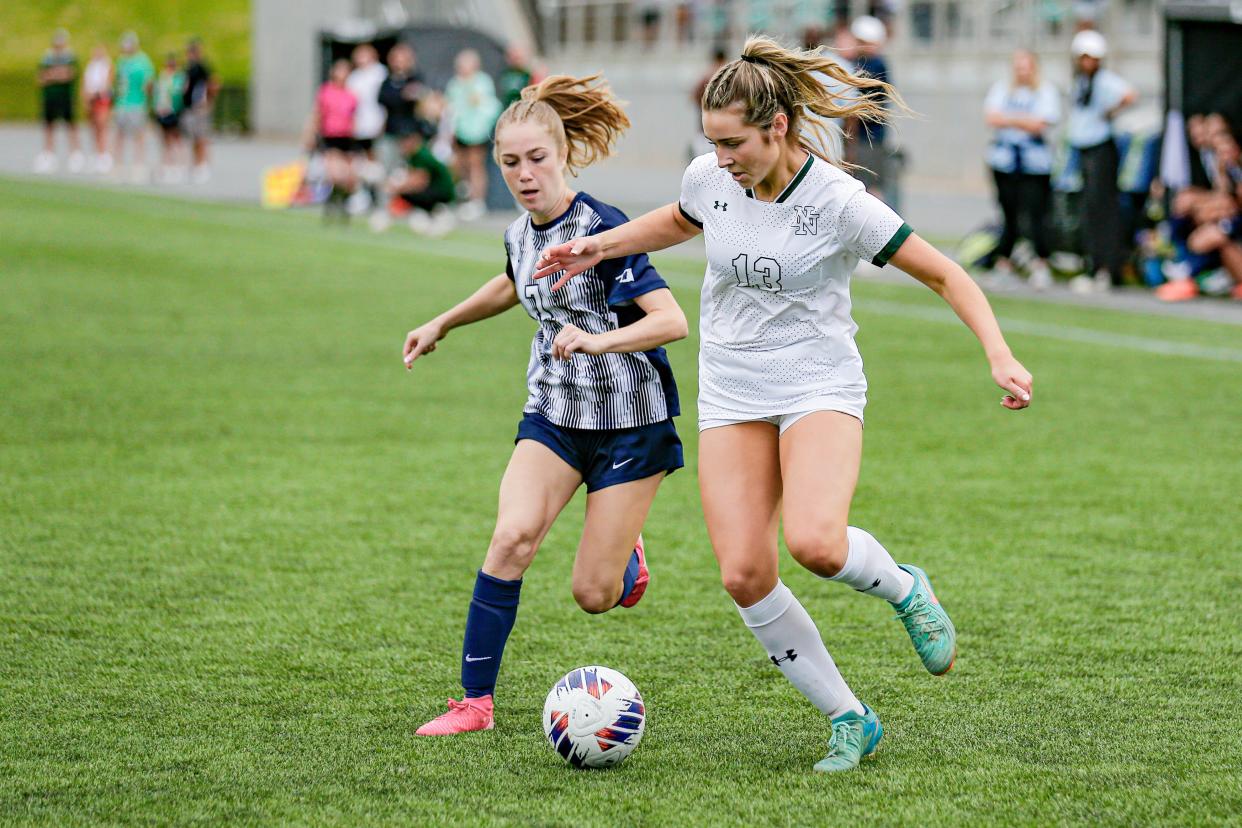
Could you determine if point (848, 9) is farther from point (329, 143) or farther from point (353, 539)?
point (353, 539)

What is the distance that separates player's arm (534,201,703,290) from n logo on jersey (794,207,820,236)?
1.16 feet

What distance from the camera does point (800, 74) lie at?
178 inches

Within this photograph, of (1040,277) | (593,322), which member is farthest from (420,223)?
(593,322)

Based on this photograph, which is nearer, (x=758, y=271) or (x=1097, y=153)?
(x=758, y=271)

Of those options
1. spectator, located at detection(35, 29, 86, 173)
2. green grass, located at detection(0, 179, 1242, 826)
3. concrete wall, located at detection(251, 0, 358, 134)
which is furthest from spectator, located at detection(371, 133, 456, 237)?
concrete wall, located at detection(251, 0, 358, 134)

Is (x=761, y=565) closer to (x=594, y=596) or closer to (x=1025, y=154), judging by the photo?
(x=594, y=596)

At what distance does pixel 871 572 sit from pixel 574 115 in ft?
5.43

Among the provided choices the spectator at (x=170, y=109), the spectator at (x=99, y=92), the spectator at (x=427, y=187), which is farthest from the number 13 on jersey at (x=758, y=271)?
the spectator at (x=99, y=92)

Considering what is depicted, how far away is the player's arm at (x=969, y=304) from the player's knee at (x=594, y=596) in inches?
51.5

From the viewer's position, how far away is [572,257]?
4734 millimetres

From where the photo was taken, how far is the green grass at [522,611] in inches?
168

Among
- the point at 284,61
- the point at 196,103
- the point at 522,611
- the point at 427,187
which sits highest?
the point at 284,61

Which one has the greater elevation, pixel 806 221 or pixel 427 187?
pixel 806 221

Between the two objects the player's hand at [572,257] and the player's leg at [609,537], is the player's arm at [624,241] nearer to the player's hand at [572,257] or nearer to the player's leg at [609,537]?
the player's hand at [572,257]
